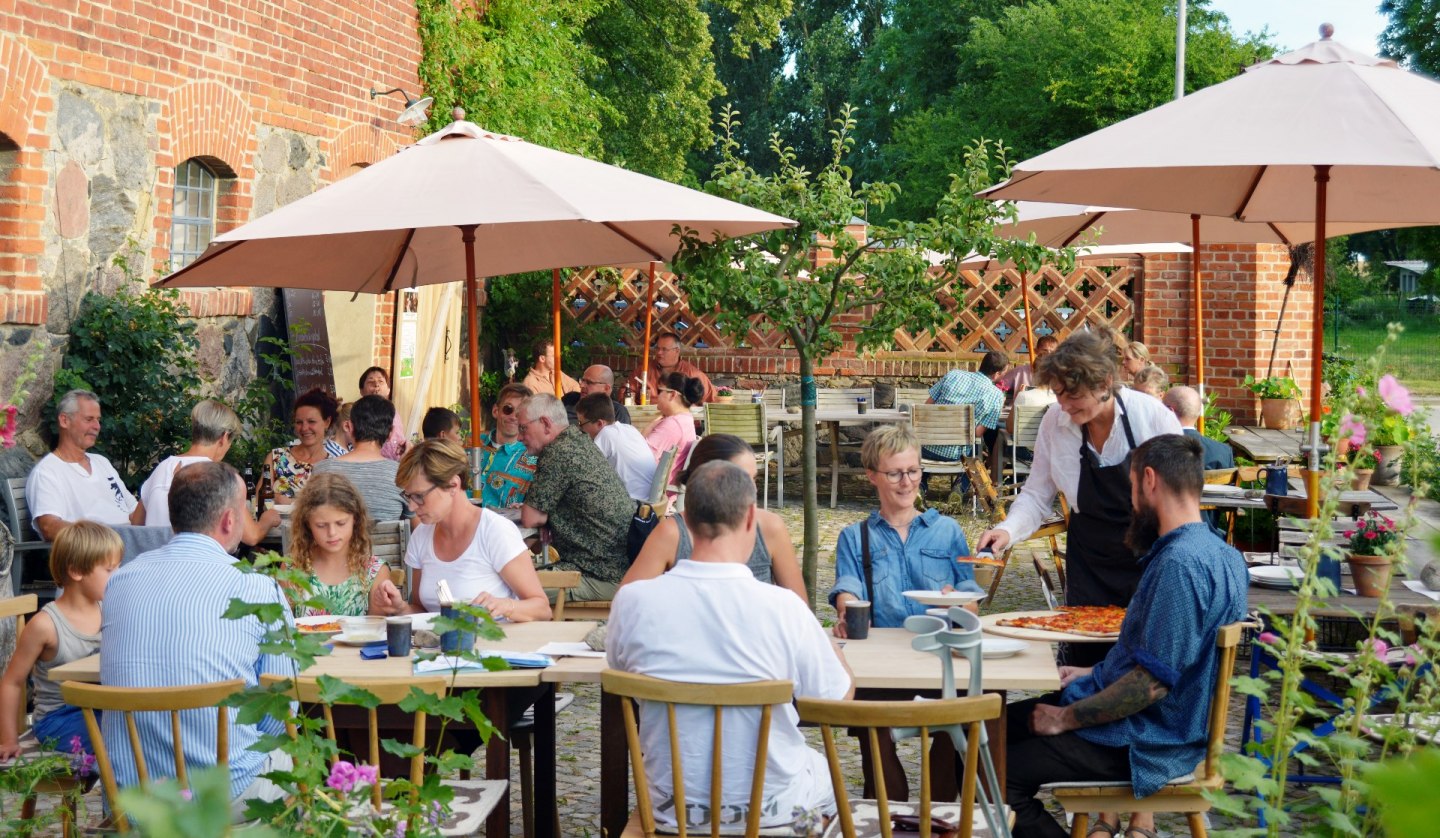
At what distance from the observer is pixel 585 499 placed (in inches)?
229

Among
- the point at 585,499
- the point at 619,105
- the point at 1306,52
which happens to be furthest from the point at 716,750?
the point at 619,105

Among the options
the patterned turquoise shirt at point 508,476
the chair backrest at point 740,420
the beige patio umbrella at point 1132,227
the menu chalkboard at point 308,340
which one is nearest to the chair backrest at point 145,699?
the patterned turquoise shirt at point 508,476

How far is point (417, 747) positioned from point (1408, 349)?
39071mm

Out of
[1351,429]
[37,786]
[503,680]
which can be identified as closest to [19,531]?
[37,786]

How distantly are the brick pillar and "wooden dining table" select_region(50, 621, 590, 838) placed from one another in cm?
1116

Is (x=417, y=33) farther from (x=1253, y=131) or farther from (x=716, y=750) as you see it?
(x=716, y=750)

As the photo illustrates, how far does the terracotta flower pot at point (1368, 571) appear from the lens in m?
4.69

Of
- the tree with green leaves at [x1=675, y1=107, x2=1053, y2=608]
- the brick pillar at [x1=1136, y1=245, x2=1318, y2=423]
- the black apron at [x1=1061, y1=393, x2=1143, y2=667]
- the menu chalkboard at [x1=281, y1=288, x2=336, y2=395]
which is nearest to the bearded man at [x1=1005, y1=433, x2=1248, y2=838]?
the black apron at [x1=1061, y1=393, x2=1143, y2=667]

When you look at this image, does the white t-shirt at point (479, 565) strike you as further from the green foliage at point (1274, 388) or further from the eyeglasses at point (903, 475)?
the green foliage at point (1274, 388)

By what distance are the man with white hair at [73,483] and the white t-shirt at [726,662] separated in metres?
3.72

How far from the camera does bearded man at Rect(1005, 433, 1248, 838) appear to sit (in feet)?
11.4

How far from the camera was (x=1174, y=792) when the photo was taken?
3576mm

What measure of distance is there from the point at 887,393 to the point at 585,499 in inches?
347

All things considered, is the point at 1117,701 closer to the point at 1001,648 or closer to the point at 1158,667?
the point at 1158,667
